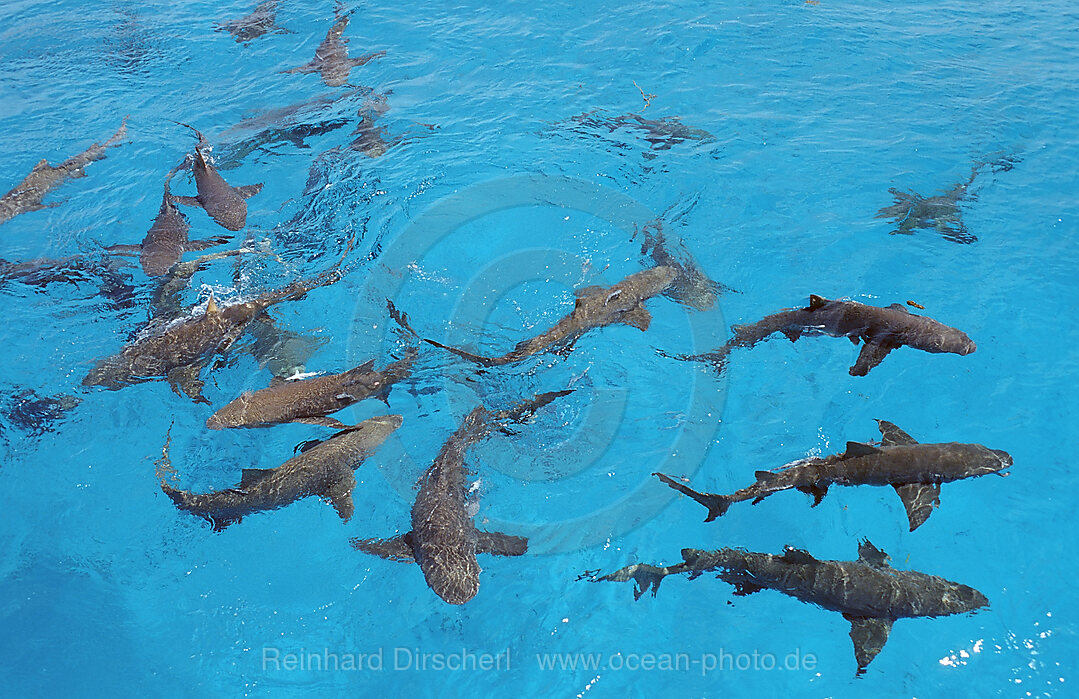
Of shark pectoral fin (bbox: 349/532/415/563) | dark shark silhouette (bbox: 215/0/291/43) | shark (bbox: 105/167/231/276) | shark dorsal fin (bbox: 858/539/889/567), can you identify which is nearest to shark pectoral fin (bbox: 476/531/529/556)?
shark pectoral fin (bbox: 349/532/415/563)

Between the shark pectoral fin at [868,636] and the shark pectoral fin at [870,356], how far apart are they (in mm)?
2881

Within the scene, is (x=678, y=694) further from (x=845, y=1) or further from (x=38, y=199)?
(x=845, y=1)

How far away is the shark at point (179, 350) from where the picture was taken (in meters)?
7.78

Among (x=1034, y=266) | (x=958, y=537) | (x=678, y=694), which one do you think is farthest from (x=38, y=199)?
(x=1034, y=266)

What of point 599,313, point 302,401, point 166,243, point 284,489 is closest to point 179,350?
point 302,401

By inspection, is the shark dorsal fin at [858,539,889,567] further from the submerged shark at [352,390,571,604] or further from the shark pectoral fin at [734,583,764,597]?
the submerged shark at [352,390,571,604]

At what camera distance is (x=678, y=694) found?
5719 mm

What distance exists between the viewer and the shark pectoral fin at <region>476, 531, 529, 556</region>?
21.1 feet

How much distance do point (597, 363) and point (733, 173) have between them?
4587mm

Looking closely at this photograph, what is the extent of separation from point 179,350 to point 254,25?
421 inches

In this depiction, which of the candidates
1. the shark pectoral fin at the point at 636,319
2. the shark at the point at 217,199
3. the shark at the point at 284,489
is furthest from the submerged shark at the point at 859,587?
the shark at the point at 217,199

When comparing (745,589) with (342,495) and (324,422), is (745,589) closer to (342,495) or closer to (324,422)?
(342,495)

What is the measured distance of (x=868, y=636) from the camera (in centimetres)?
570

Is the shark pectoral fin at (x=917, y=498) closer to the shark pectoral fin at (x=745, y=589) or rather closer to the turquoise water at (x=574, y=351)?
the turquoise water at (x=574, y=351)
